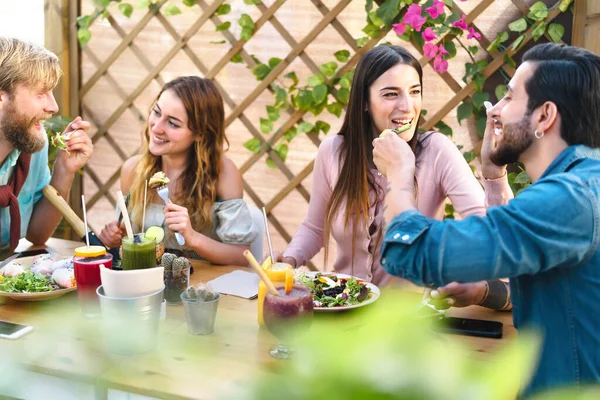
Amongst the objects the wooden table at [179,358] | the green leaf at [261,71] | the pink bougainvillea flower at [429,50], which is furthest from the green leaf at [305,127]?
the wooden table at [179,358]

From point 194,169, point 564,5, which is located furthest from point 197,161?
point 564,5

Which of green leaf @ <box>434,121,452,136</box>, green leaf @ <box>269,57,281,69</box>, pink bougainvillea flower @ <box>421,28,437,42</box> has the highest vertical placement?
pink bougainvillea flower @ <box>421,28,437,42</box>

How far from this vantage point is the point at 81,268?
1.21 metres

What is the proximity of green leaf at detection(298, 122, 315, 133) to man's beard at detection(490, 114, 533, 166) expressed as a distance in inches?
52.6

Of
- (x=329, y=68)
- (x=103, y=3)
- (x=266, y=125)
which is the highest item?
A: (x=103, y=3)

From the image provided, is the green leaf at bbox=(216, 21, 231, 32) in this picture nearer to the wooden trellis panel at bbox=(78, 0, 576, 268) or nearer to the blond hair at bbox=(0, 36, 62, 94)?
the wooden trellis panel at bbox=(78, 0, 576, 268)

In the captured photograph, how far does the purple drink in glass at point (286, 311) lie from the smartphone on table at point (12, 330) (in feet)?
1.25

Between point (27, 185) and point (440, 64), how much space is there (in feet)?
4.31

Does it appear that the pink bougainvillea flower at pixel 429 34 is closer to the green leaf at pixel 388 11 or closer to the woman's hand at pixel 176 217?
the green leaf at pixel 388 11

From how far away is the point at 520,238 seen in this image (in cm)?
96

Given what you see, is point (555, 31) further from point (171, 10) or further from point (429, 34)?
point (171, 10)

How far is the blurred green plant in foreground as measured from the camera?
0.23m

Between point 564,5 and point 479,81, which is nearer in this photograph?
point 564,5

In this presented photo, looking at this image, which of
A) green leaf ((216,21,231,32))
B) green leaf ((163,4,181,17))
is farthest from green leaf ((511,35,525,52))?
green leaf ((163,4,181,17))
